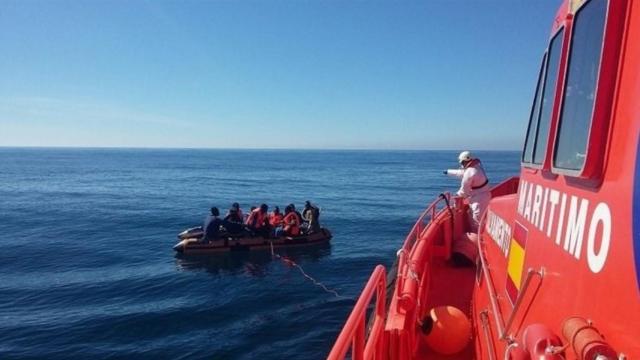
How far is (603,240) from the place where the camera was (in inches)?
75.2

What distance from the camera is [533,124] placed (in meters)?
3.86

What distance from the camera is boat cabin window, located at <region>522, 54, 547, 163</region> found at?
3.70 metres

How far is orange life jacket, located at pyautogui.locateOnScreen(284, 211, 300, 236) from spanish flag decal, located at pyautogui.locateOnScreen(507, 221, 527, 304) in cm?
1783

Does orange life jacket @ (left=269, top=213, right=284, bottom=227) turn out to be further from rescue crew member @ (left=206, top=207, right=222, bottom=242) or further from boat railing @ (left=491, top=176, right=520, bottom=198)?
boat railing @ (left=491, top=176, right=520, bottom=198)

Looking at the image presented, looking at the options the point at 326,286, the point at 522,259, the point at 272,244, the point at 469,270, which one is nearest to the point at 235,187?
the point at 272,244

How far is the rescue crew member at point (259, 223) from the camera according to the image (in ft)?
69.7

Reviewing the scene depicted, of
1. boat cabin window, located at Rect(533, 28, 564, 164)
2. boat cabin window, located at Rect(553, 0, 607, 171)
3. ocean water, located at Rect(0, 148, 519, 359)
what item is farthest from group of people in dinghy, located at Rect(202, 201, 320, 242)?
boat cabin window, located at Rect(553, 0, 607, 171)

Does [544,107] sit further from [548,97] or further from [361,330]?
[361,330]

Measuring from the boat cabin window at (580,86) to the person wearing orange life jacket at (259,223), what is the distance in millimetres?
18968

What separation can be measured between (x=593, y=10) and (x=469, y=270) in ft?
19.1

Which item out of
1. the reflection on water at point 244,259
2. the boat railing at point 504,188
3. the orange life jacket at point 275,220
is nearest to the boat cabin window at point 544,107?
the boat railing at point 504,188

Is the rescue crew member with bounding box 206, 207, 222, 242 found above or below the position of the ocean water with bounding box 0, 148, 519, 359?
above

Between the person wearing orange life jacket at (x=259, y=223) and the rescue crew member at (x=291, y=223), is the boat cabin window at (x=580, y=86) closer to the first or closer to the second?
the person wearing orange life jacket at (x=259, y=223)

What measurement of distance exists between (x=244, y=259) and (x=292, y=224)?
8.88 feet
